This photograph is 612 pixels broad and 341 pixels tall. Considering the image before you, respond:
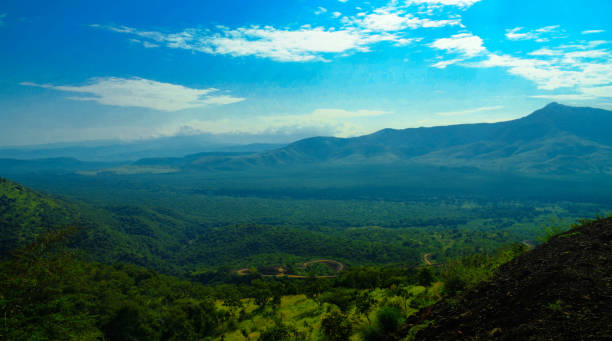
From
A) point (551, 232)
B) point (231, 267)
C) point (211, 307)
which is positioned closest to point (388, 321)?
point (551, 232)

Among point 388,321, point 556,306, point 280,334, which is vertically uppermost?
point 556,306

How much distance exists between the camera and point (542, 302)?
19.6ft

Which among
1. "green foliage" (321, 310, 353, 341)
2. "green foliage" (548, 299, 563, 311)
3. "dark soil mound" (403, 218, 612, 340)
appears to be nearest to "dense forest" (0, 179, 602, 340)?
"green foliage" (321, 310, 353, 341)

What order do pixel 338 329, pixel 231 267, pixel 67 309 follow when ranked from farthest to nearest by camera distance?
pixel 231 267 < pixel 67 309 < pixel 338 329

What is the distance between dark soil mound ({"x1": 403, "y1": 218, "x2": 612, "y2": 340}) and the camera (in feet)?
16.8

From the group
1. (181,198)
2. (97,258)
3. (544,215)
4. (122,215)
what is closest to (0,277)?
(97,258)

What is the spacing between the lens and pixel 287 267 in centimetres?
6316

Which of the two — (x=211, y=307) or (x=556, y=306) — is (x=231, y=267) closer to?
(x=211, y=307)

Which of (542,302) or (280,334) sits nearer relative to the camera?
(542,302)

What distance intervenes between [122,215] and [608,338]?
447 feet

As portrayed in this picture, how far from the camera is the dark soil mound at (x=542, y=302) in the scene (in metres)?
5.11

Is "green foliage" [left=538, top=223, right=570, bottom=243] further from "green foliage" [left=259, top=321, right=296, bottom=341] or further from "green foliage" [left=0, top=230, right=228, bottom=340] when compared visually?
"green foliage" [left=0, top=230, right=228, bottom=340]

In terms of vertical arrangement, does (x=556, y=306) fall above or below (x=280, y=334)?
above

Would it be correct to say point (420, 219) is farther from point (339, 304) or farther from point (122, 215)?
point (339, 304)
